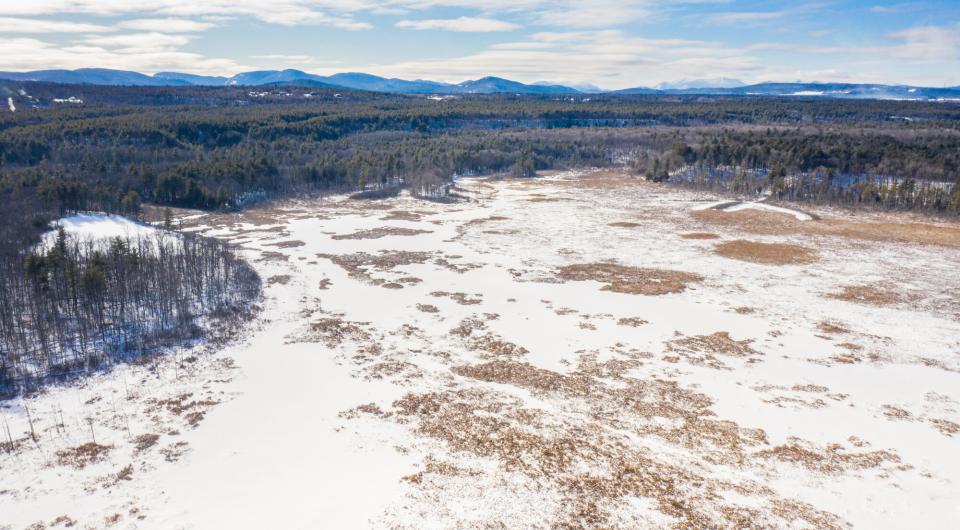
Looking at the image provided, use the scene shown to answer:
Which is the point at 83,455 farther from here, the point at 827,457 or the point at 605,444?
the point at 827,457

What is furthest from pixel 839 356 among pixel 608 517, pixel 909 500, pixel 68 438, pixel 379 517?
pixel 68 438

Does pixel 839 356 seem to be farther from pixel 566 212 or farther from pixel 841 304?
pixel 566 212

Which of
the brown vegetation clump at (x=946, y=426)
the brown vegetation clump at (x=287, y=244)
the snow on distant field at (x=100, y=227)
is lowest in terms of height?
the brown vegetation clump at (x=946, y=426)

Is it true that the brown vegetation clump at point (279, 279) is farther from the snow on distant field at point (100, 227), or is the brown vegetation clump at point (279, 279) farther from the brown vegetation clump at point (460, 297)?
the snow on distant field at point (100, 227)

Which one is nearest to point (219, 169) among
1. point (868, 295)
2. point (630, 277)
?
point (630, 277)

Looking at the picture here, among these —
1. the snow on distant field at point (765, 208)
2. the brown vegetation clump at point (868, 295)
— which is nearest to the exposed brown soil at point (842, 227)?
the snow on distant field at point (765, 208)

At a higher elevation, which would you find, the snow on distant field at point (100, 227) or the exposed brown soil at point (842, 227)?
the snow on distant field at point (100, 227)

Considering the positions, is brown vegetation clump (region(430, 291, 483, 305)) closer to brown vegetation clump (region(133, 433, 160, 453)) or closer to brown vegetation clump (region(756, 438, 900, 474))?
brown vegetation clump (region(133, 433, 160, 453))
